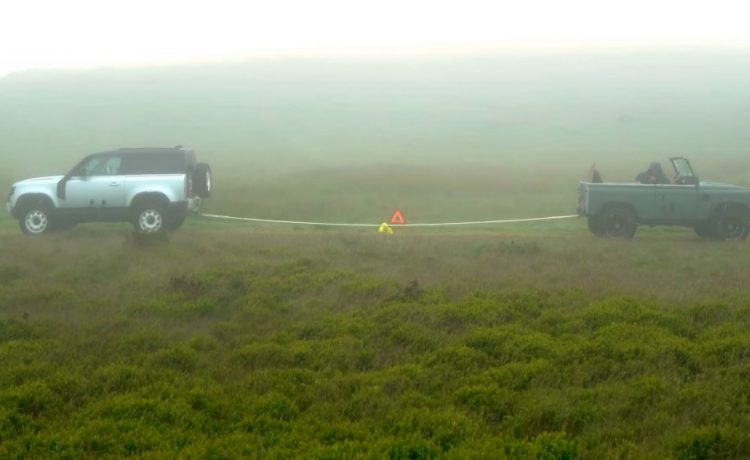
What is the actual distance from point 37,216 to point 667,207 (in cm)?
1458

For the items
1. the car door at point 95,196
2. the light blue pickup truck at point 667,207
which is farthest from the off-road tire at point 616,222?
the car door at point 95,196

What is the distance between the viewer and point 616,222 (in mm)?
19172

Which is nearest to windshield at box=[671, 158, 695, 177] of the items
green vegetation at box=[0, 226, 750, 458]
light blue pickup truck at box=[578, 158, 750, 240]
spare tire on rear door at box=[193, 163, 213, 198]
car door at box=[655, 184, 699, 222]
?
light blue pickup truck at box=[578, 158, 750, 240]

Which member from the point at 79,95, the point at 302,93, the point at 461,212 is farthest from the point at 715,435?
the point at 79,95

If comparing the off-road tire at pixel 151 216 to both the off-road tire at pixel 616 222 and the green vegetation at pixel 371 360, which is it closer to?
the green vegetation at pixel 371 360

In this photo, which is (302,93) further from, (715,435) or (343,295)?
(715,435)

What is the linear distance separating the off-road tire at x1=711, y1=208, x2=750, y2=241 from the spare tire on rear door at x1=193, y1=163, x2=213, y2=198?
39.5ft

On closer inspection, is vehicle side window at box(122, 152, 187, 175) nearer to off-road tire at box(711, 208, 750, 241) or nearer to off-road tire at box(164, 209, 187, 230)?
off-road tire at box(164, 209, 187, 230)

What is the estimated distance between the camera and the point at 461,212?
30.0 m

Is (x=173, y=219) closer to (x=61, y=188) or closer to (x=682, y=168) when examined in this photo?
(x=61, y=188)

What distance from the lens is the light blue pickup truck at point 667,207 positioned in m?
19.0

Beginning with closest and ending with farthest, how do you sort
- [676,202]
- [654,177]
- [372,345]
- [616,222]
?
[372,345] < [676,202] < [616,222] < [654,177]

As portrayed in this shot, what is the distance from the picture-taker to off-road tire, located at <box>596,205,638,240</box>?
19125 millimetres

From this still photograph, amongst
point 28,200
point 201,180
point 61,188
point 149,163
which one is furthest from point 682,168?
point 28,200
